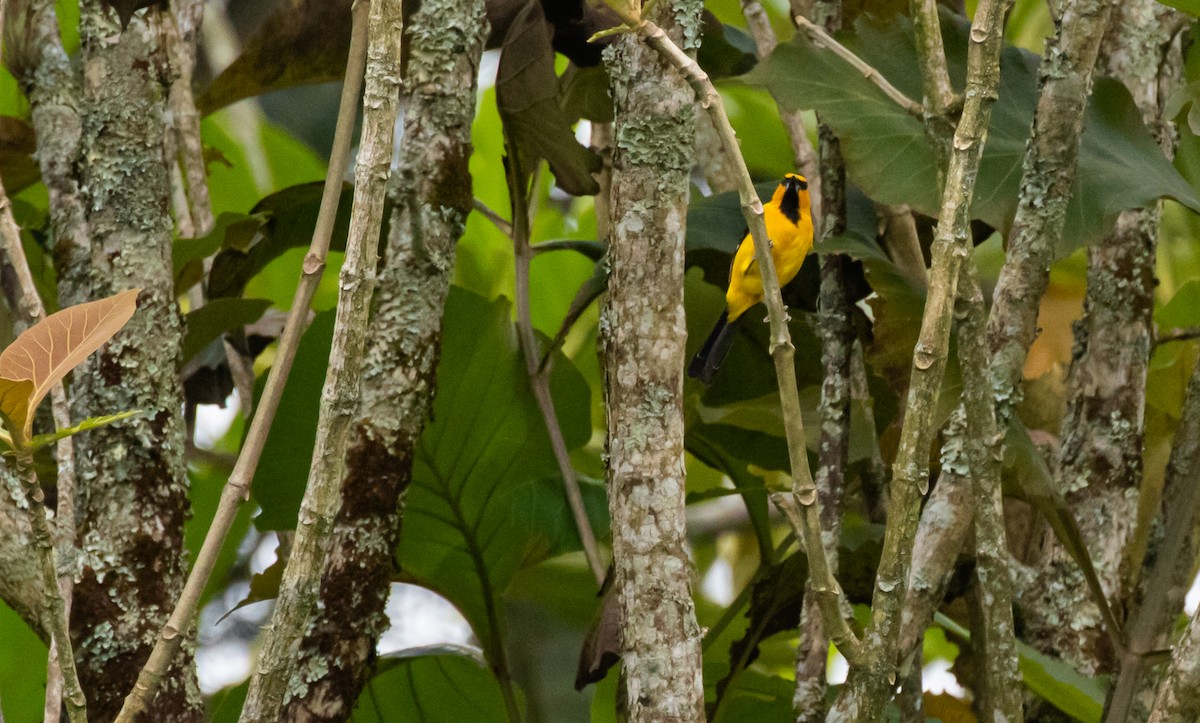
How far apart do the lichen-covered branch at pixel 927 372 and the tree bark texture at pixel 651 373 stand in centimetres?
16

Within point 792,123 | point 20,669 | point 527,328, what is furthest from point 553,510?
point 20,669

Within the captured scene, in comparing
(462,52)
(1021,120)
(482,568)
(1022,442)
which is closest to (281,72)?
(462,52)

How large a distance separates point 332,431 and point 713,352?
2.94 ft

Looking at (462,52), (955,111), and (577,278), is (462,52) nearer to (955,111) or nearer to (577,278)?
(955,111)

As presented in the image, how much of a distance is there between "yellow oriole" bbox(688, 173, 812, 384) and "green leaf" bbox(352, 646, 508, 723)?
0.48 m

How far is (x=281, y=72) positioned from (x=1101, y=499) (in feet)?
3.82

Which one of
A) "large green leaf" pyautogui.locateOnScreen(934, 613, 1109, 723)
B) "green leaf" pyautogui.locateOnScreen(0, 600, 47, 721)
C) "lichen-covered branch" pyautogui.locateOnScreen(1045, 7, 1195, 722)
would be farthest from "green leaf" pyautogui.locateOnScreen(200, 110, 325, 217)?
"large green leaf" pyautogui.locateOnScreen(934, 613, 1109, 723)

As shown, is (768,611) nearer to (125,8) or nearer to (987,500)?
(987,500)

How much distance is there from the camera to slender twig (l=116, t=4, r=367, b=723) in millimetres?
696

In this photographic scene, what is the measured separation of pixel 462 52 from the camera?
4.12 ft

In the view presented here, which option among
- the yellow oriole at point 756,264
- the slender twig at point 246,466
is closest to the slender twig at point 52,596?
the slender twig at point 246,466

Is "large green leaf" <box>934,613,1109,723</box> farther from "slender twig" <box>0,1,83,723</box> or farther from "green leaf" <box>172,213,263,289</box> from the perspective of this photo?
"green leaf" <box>172,213,263,289</box>

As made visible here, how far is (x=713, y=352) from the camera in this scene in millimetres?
1588

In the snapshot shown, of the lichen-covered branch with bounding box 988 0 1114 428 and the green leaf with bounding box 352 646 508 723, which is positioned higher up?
the lichen-covered branch with bounding box 988 0 1114 428
